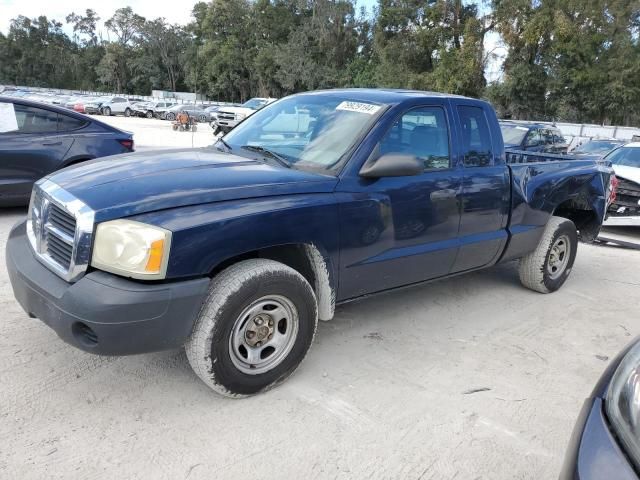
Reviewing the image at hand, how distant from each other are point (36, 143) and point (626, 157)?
9.96 m

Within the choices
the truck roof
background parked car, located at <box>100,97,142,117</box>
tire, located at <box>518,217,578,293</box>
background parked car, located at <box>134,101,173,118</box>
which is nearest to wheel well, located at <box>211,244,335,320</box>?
the truck roof

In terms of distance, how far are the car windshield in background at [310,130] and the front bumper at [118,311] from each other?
1224 millimetres

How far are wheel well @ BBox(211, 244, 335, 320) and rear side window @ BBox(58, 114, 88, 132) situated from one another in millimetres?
5127

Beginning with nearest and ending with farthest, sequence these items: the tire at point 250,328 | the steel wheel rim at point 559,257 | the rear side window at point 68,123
Answer: the tire at point 250,328, the steel wheel rim at point 559,257, the rear side window at point 68,123

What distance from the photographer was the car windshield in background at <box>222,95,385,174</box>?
342cm

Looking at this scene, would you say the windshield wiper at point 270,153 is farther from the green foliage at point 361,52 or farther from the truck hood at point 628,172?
the green foliage at point 361,52

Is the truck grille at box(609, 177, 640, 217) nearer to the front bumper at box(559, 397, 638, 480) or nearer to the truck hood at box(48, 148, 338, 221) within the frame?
the truck hood at box(48, 148, 338, 221)

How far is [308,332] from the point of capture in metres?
3.16

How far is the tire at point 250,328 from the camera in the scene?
2.73 meters

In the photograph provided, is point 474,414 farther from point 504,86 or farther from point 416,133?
point 504,86

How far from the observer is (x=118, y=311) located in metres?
2.46

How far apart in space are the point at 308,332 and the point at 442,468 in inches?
Answer: 42.0

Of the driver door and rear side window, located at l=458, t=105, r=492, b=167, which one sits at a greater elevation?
rear side window, located at l=458, t=105, r=492, b=167

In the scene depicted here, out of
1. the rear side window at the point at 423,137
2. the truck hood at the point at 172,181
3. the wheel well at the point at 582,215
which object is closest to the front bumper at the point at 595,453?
the truck hood at the point at 172,181
